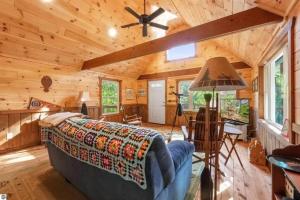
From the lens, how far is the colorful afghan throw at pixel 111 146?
1254 mm

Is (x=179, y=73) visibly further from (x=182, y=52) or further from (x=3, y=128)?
(x=3, y=128)

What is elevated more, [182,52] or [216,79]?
[182,52]

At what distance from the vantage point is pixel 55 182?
229 centimetres

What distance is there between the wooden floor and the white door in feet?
13.0

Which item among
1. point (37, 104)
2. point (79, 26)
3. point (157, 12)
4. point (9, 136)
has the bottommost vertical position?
point (9, 136)

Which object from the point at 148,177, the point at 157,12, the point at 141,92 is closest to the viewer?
the point at 148,177

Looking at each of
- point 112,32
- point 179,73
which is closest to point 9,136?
point 112,32

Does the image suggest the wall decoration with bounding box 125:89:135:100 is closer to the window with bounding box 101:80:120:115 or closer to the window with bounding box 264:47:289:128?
the window with bounding box 101:80:120:115

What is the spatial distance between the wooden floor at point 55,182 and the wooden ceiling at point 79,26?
7.24ft

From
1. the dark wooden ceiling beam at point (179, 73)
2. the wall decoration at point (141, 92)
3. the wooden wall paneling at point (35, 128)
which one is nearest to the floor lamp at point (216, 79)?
the wooden wall paneling at point (35, 128)

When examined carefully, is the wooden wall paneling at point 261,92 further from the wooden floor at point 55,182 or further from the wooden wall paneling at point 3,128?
the wooden wall paneling at point 3,128

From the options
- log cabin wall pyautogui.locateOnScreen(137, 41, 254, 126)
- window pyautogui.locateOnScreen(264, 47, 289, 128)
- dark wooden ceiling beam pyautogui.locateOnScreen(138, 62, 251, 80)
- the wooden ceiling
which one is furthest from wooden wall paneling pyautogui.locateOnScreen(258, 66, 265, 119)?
dark wooden ceiling beam pyautogui.locateOnScreen(138, 62, 251, 80)

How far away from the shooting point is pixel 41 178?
2404 mm

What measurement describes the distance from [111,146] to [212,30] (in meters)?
2.42
